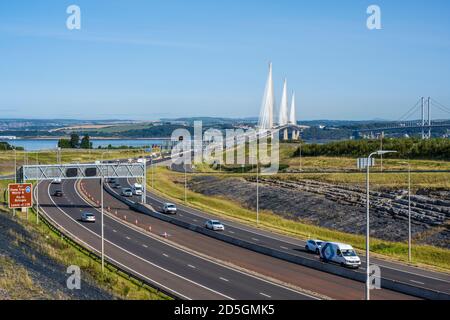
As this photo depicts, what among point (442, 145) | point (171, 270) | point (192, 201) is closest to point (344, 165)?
point (442, 145)

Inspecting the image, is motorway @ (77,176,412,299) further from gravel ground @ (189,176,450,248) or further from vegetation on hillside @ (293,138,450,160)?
vegetation on hillside @ (293,138,450,160)

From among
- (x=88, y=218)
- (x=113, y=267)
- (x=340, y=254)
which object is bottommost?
(x=88, y=218)

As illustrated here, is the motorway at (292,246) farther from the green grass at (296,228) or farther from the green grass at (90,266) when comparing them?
the green grass at (90,266)

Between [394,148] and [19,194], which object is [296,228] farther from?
[394,148]

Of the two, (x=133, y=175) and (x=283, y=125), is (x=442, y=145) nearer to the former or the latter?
(x=133, y=175)

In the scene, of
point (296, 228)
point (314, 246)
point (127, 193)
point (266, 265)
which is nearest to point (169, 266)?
point (266, 265)

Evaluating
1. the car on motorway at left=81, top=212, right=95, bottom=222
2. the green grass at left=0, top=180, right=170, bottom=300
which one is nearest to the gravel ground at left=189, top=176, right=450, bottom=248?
the car on motorway at left=81, top=212, right=95, bottom=222

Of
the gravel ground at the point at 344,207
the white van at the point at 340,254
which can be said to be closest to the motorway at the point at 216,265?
the white van at the point at 340,254
